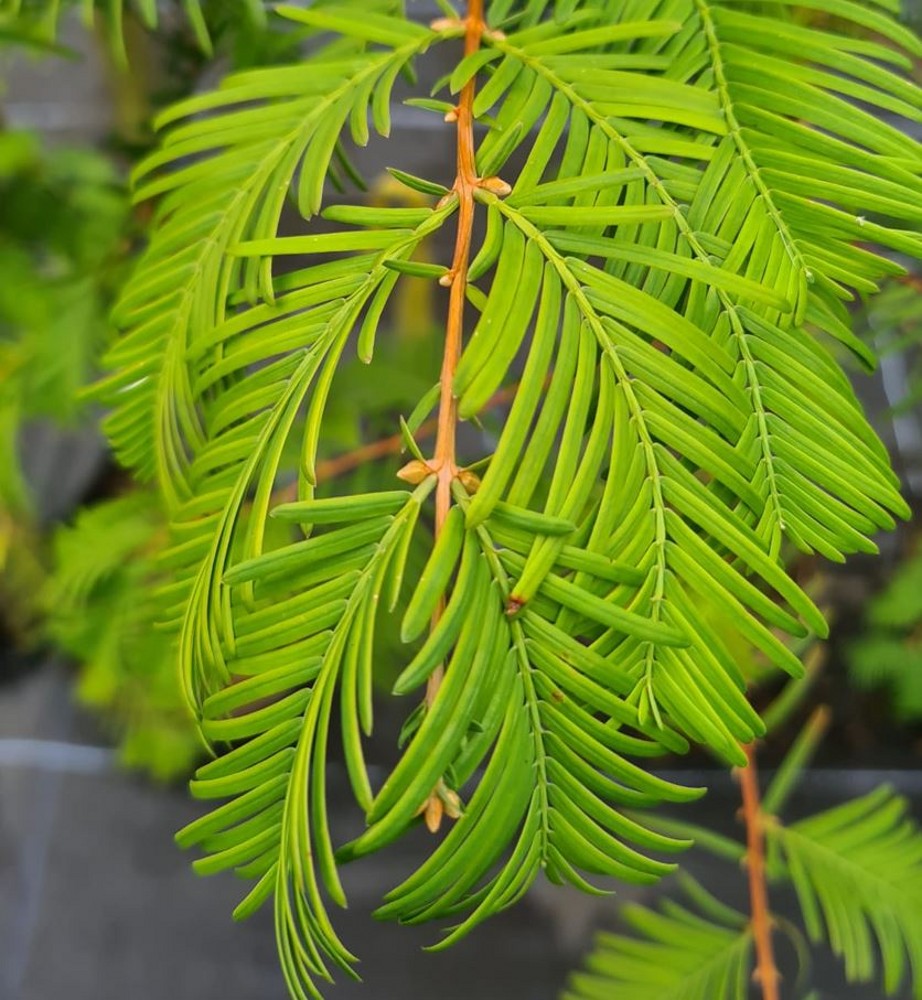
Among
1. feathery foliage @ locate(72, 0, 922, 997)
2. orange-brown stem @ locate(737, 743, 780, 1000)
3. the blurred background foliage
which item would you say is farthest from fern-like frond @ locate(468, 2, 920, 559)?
orange-brown stem @ locate(737, 743, 780, 1000)

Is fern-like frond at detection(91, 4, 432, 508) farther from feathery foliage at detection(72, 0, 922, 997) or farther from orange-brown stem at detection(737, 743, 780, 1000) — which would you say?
orange-brown stem at detection(737, 743, 780, 1000)

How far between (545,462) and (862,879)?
0.37 meters

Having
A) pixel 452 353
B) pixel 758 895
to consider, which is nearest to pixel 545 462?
pixel 452 353

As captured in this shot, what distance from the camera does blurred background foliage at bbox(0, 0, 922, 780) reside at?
0.48 meters

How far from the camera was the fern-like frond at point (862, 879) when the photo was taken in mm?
453

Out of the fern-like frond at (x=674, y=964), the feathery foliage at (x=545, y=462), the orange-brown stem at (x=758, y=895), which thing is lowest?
the fern-like frond at (x=674, y=964)

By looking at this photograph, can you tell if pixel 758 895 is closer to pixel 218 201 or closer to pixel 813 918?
pixel 813 918

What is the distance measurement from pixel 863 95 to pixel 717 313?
9cm

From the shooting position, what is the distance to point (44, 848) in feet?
2.92

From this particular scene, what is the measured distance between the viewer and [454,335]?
0.22 metres

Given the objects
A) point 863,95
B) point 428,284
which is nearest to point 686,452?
point 863,95

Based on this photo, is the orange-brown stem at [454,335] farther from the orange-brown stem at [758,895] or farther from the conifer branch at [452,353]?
the orange-brown stem at [758,895]

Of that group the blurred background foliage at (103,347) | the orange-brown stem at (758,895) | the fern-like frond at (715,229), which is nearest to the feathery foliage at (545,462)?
the fern-like frond at (715,229)

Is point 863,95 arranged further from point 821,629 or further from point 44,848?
point 44,848
